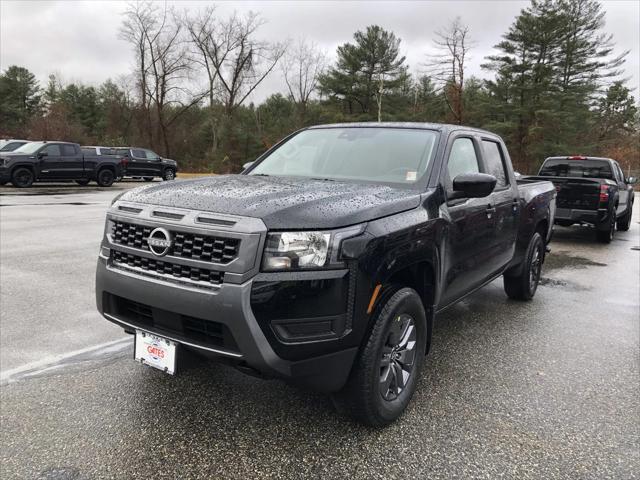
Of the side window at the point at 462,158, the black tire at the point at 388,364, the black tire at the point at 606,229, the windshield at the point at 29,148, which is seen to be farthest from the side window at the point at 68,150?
the black tire at the point at 388,364

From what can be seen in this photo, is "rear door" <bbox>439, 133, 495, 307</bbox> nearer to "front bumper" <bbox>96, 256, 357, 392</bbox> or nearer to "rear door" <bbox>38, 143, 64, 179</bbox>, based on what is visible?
"front bumper" <bbox>96, 256, 357, 392</bbox>

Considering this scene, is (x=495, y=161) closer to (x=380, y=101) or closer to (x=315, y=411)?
(x=315, y=411)

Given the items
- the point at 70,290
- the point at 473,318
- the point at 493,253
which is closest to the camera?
the point at 493,253

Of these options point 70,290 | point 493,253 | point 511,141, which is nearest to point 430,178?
point 493,253

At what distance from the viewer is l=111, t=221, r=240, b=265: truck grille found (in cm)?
237

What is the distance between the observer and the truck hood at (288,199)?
2.42 meters

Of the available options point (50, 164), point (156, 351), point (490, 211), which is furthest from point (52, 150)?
point (156, 351)

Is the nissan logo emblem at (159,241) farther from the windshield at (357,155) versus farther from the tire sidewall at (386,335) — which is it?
the windshield at (357,155)

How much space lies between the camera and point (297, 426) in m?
2.88

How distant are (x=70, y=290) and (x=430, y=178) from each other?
4.28 meters

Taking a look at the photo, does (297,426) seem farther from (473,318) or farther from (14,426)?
(473,318)

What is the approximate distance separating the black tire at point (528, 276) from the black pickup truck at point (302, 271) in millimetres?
Answer: 2239

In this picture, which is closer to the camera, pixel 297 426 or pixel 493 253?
pixel 297 426

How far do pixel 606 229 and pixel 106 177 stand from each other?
19.2 metres
